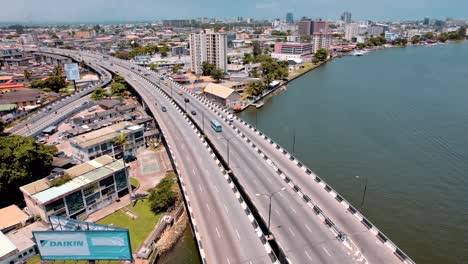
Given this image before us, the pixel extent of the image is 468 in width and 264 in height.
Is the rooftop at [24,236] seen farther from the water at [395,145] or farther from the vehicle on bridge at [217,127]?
the water at [395,145]

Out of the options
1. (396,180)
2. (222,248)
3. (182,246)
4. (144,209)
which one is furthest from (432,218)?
(144,209)

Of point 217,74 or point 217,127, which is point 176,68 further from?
point 217,127

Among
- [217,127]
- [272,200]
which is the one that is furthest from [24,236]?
[217,127]

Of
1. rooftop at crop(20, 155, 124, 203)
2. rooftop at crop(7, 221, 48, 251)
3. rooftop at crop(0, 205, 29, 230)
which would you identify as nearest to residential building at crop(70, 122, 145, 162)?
rooftop at crop(20, 155, 124, 203)

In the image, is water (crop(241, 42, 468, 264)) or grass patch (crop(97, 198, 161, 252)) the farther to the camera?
water (crop(241, 42, 468, 264))

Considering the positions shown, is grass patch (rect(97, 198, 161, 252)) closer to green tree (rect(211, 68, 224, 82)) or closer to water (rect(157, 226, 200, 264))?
water (rect(157, 226, 200, 264))
